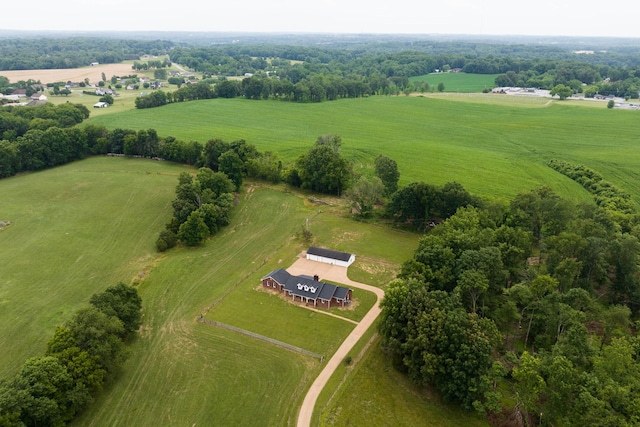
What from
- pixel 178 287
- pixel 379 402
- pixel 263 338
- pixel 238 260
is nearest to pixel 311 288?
pixel 263 338

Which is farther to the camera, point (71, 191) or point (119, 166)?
point (119, 166)

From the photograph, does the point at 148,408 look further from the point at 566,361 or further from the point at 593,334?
the point at 593,334

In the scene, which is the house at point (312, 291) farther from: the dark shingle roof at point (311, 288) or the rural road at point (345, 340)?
the rural road at point (345, 340)

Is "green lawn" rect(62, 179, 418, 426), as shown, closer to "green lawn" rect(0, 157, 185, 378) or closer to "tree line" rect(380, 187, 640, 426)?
"green lawn" rect(0, 157, 185, 378)

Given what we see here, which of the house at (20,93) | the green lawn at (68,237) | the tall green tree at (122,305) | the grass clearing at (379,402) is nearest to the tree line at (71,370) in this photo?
the tall green tree at (122,305)

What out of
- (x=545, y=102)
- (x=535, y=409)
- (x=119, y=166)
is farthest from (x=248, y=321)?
(x=545, y=102)

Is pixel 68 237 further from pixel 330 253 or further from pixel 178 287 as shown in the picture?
pixel 330 253

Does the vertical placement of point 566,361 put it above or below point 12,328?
above
